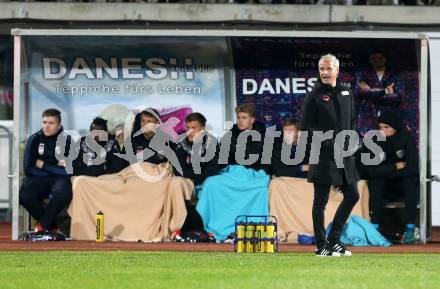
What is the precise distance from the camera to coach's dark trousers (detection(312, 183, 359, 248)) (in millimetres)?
13508

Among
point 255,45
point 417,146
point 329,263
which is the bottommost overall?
point 329,263

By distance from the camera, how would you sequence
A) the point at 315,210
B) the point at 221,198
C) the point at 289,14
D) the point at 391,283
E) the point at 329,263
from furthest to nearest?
the point at 289,14
the point at 221,198
the point at 315,210
the point at 329,263
the point at 391,283

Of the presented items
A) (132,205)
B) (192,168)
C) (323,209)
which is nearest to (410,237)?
(192,168)

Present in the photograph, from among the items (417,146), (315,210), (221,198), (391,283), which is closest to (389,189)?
(417,146)

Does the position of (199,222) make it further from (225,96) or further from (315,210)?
(315,210)

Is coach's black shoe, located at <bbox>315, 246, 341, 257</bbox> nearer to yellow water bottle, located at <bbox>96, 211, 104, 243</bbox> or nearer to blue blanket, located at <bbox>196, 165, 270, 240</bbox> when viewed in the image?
blue blanket, located at <bbox>196, 165, 270, 240</bbox>

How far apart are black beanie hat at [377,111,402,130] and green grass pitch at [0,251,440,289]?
3911 millimetres

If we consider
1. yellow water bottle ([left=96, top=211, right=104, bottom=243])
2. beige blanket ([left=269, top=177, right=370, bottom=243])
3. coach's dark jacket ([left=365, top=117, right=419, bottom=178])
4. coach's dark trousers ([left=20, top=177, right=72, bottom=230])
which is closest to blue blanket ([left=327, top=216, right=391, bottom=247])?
beige blanket ([left=269, top=177, right=370, bottom=243])

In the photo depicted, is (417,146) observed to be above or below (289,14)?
below

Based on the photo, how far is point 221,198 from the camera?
1775 centimetres

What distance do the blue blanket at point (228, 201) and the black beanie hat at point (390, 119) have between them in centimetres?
176

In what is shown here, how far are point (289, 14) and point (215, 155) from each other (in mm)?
8077

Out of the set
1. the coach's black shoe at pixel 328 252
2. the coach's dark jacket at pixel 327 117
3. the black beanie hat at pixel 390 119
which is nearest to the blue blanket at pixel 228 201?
the black beanie hat at pixel 390 119

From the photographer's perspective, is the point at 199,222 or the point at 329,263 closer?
the point at 329,263
